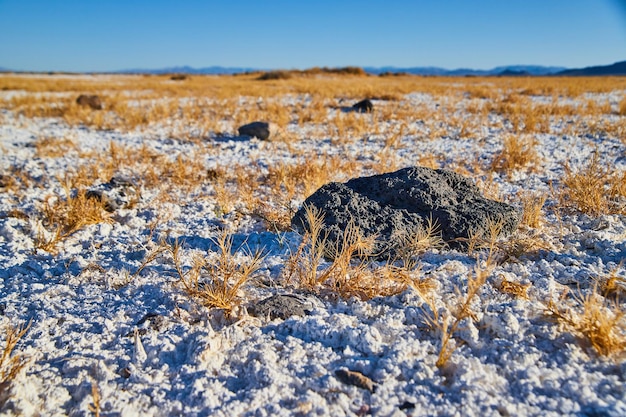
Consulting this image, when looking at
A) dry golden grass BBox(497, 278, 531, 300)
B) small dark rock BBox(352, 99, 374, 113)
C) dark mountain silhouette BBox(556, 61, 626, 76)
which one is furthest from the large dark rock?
dark mountain silhouette BBox(556, 61, 626, 76)

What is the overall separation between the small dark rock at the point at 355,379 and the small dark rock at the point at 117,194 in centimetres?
243

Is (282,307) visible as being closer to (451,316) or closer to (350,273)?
(350,273)

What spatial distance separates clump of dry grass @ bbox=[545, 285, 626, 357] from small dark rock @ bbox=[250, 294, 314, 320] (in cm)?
101

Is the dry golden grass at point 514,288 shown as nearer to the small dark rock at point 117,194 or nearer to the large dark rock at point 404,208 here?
the large dark rock at point 404,208

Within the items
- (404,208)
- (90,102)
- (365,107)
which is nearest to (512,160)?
(404,208)

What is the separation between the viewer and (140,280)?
6.95ft

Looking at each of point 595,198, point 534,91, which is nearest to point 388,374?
point 595,198

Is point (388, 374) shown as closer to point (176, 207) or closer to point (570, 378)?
point (570, 378)

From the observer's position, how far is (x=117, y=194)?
3.40m

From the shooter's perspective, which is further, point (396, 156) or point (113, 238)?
point (396, 156)

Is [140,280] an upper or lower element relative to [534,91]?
lower

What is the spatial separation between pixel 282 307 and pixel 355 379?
51cm

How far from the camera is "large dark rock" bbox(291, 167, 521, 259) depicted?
2.34m

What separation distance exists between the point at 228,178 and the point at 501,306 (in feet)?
9.51
